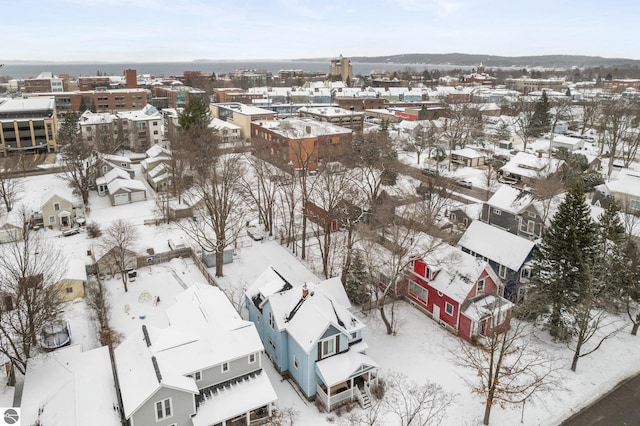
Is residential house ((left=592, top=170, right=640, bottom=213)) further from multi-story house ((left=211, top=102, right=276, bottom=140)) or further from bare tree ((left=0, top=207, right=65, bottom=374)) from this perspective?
multi-story house ((left=211, top=102, right=276, bottom=140))

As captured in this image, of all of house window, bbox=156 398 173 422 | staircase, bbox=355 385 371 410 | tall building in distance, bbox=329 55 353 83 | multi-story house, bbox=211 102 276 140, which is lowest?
staircase, bbox=355 385 371 410

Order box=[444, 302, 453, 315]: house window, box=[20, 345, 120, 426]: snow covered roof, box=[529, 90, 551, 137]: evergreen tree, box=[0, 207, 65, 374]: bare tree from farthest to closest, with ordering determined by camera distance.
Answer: box=[529, 90, 551, 137]: evergreen tree
box=[444, 302, 453, 315]: house window
box=[0, 207, 65, 374]: bare tree
box=[20, 345, 120, 426]: snow covered roof

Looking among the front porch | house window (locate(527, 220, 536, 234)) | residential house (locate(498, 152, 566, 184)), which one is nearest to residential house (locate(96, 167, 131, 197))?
the front porch

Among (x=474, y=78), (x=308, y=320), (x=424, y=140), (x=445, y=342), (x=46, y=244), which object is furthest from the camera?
(x=474, y=78)

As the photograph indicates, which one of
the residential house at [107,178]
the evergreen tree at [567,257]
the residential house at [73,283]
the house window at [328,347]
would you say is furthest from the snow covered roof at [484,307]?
the residential house at [107,178]

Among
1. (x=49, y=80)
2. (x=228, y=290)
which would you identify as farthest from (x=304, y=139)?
(x=49, y=80)

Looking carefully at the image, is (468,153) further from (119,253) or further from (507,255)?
(119,253)

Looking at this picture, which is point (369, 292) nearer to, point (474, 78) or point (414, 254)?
point (414, 254)
